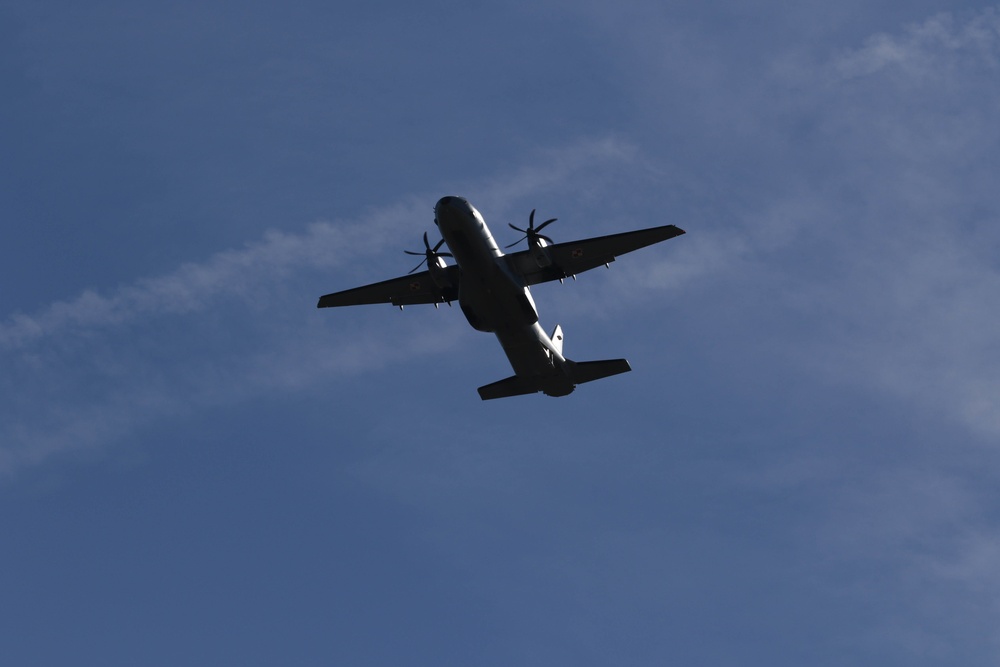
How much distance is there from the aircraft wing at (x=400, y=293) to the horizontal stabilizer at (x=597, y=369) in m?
7.39

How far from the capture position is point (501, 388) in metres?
62.6

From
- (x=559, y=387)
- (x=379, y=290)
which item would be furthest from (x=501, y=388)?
(x=379, y=290)

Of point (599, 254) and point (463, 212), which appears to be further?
point (599, 254)

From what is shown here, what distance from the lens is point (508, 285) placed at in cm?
5659

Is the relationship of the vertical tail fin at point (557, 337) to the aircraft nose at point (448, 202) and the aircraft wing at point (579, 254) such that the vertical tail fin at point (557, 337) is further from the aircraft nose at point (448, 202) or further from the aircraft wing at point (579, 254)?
Result: the aircraft nose at point (448, 202)

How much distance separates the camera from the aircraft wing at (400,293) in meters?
62.1

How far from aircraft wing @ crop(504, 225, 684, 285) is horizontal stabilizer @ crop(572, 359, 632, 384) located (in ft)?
15.5

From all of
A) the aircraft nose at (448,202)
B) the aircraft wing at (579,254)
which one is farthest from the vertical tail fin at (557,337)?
the aircraft nose at (448,202)

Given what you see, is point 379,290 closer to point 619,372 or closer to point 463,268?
point 463,268

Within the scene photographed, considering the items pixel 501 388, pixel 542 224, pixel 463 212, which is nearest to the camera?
pixel 463 212

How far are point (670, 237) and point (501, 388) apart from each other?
1197 centimetres

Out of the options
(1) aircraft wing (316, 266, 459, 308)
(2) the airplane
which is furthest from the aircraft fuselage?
(1) aircraft wing (316, 266, 459, 308)

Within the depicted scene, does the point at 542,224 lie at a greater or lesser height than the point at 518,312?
greater

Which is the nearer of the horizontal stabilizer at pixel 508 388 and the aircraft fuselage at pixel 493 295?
the aircraft fuselage at pixel 493 295
